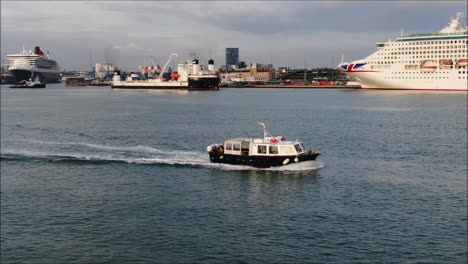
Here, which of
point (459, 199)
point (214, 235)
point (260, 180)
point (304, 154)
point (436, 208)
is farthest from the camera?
point (304, 154)

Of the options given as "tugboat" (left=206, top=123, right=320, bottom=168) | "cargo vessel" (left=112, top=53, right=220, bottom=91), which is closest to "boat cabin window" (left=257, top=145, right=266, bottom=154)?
"tugboat" (left=206, top=123, right=320, bottom=168)

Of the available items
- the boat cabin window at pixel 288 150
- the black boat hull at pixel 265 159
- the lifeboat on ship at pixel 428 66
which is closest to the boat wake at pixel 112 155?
the black boat hull at pixel 265 159

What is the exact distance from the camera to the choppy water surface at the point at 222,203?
21.2 m

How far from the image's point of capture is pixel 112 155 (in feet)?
135

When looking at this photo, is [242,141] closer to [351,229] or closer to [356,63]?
[351,229]

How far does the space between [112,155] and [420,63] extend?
116 m

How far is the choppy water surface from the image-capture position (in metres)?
21.2

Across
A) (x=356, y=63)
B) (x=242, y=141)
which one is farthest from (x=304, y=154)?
(x=356, y=63)

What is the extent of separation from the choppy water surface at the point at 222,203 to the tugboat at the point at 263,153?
28.2 inches

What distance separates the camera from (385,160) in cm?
4044

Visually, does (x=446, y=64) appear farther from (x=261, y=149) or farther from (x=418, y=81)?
(x=261, y=149)

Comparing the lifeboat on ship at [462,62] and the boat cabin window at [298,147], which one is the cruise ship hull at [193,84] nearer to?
the lifeboat on ship at [462,62]

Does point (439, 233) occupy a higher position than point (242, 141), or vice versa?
point (242, 141)

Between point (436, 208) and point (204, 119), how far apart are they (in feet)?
161
